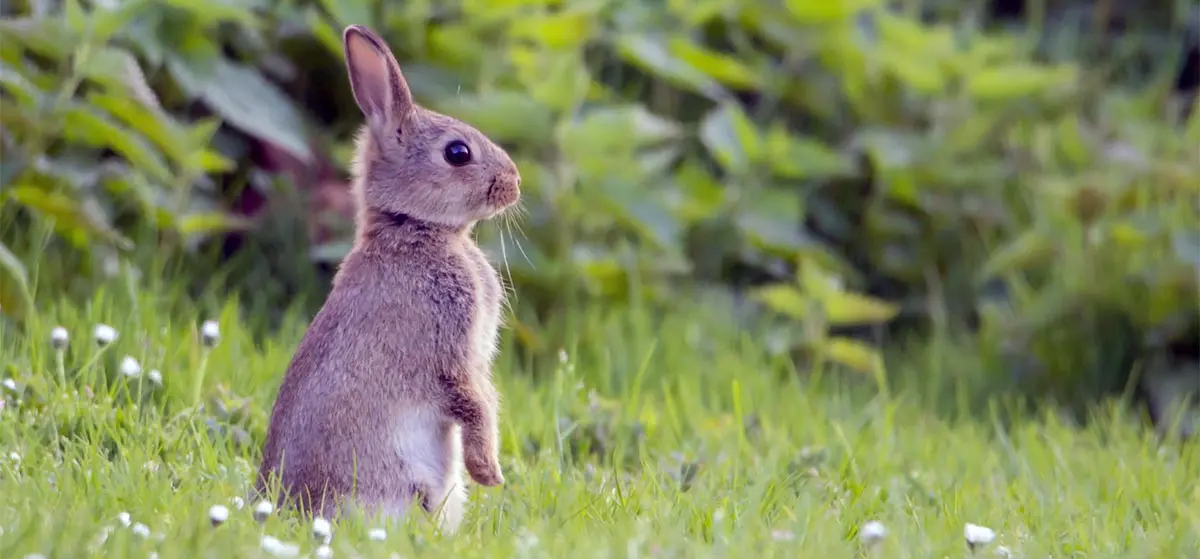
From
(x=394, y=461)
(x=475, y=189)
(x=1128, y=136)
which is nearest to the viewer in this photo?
(x=394, y=461)

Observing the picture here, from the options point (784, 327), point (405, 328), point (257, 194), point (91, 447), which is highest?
point (405, 328)

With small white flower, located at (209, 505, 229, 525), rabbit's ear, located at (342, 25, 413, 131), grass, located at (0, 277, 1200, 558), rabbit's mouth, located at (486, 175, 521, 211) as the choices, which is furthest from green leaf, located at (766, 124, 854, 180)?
small white flower, located at (209, 505, 229, 525)

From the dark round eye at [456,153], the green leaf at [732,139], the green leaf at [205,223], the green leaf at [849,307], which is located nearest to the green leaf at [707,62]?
the green leaf at [732,139]

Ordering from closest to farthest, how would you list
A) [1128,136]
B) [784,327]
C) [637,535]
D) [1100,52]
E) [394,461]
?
[637,535] < [394,461] < [784,327] < [1128,136] < [1100,52]

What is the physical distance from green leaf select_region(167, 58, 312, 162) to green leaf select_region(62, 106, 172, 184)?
410 mm

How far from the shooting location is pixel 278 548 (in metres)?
3.26

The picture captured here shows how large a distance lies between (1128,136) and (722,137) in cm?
213

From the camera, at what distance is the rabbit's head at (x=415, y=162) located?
4242mm

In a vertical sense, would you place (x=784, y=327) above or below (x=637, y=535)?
below

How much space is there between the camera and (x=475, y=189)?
430 centimetres

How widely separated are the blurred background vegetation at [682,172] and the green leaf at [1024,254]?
15mm

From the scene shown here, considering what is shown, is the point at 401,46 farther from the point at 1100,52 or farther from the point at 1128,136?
the point at 1100,52

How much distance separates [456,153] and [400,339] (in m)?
0.64

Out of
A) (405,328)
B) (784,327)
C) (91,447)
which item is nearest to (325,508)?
(405,328)
